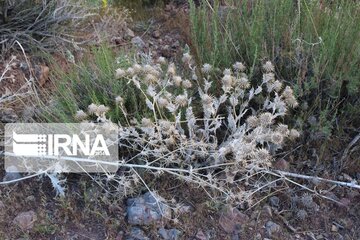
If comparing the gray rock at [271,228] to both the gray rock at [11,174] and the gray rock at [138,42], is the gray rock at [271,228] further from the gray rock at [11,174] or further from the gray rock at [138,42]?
the gray rock at [138,42]

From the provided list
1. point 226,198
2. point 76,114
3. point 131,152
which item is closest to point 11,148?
point 76,114

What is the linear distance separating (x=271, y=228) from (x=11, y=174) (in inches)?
47.6

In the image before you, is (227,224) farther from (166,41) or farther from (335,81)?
(166,41)

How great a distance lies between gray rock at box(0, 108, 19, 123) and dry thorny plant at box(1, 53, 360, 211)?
430mm

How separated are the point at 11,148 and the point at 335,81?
5.25ft

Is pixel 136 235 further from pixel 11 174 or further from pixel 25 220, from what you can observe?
pixel 11 174

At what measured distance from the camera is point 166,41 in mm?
3893

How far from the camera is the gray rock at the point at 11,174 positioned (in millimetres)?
2619

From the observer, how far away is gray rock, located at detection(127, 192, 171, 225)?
2451 millimetres

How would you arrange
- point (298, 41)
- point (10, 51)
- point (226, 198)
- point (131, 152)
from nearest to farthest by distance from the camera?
point (226, 198) < point (131, 152) < point (298, 41) < point (10, 51)

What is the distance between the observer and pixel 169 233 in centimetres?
246

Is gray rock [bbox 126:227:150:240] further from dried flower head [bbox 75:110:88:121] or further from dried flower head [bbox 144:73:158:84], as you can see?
dried flower head [bbox 144:73:158:84]

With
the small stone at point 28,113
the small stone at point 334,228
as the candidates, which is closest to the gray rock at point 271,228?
the small stone at point 334,228

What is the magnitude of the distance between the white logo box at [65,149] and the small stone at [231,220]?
1.73 feet
